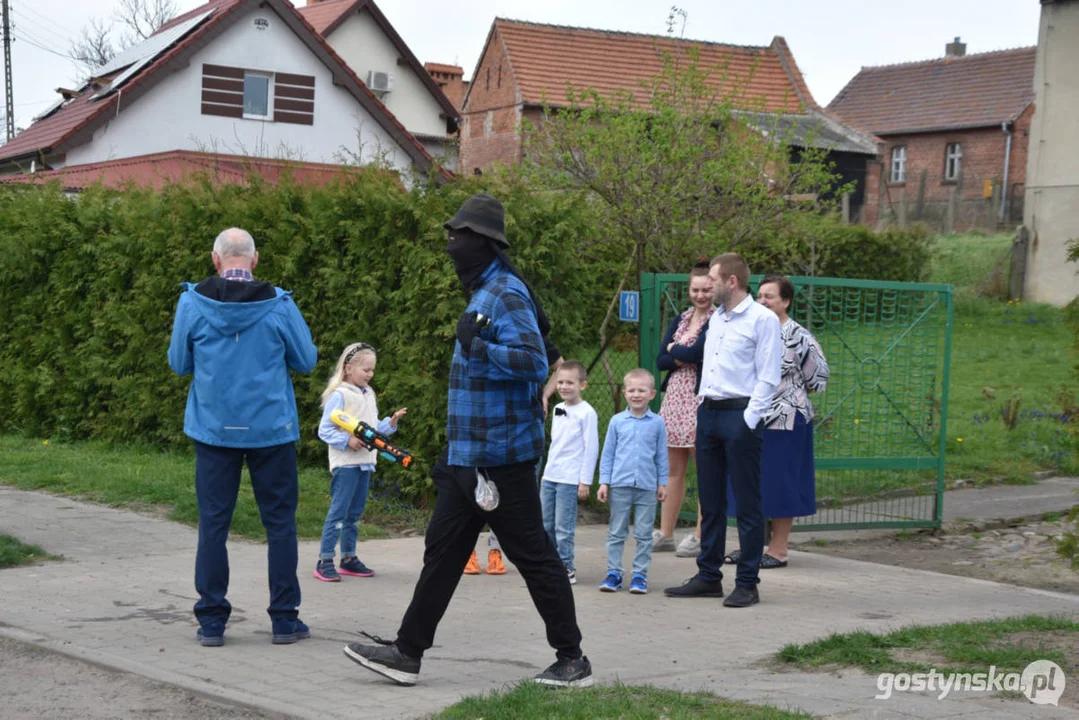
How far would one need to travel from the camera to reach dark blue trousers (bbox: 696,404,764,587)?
759 cm

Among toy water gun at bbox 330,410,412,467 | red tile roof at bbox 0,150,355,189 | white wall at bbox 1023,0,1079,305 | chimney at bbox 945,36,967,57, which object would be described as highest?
chimney at bbox 945,36,967,57

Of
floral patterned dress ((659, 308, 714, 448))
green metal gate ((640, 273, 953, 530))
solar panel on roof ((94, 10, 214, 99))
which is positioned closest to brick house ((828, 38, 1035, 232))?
solar panel on roof ((94, 10, 214, 99))

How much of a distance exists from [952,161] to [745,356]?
48.8 meters

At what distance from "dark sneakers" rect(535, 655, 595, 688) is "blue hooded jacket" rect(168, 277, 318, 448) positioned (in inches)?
72.6

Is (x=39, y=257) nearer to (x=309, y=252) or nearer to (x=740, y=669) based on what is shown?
(x=309, y=252)

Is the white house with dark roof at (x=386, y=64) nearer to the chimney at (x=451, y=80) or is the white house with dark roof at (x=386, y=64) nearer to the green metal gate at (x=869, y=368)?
the chimney at (x=451, y=80)

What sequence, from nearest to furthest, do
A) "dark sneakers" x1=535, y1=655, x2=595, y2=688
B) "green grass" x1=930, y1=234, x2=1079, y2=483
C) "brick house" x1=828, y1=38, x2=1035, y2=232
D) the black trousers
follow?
1. "dark sneakers" x1=535, y1=655, x2=595, y2=688
2. the black trousers
3. "green grass" x1=930, y1=234, x2=1079, y2=483
4. "brick house" x1=828, y1=38, x2=1035, y2=232

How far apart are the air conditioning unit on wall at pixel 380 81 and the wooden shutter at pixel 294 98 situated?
10.3m

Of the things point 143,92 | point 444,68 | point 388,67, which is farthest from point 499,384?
point 444,68

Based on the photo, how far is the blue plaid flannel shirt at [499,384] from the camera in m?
5.42

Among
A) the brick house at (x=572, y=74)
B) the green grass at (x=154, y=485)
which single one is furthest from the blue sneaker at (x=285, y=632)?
the brick house at (x=572, y=74)

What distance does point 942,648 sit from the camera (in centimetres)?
611

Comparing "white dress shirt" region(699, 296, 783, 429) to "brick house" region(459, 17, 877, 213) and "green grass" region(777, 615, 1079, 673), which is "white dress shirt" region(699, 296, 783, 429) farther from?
"brick house" region(459, 17, 877, 213)

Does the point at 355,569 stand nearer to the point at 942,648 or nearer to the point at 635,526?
the point at 635,526
